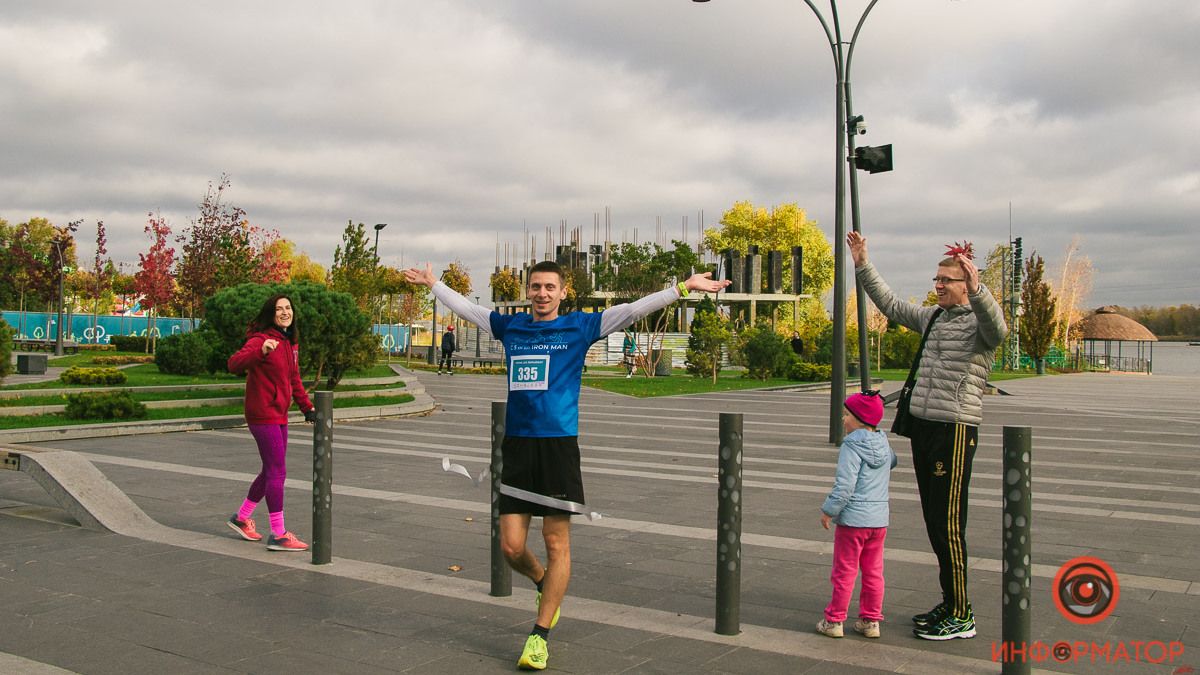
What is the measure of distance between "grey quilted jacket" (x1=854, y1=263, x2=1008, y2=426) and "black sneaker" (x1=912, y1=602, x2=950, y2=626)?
2.95 feet

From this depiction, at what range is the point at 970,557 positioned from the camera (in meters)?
6.42

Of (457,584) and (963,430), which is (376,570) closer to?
(457,584)

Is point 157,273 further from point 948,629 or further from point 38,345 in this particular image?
point 948,629

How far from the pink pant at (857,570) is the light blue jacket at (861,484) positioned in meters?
0.06

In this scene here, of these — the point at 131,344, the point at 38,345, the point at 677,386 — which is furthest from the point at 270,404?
the point at 38,345

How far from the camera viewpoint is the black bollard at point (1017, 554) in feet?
12.7

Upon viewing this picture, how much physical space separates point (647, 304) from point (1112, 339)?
8979 cm

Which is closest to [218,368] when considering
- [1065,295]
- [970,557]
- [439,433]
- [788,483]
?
[439,433]

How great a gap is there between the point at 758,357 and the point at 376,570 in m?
Answer: 28.2

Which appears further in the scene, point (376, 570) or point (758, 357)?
point (758, 357)

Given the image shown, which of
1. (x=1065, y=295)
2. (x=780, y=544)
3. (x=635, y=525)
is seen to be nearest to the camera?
(x=780, y=544)

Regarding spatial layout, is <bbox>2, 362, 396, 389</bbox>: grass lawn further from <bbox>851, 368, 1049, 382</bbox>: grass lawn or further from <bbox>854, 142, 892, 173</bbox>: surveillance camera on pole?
<bbox>851, 368, 1049, 382</bbox>: grass lawn

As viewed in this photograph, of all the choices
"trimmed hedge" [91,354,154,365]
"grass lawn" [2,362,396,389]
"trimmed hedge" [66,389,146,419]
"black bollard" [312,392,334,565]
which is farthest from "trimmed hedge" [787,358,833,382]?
"black bollard" [312,392,334,565]

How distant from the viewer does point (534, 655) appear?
13.3 ft
